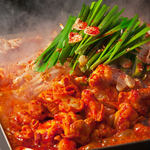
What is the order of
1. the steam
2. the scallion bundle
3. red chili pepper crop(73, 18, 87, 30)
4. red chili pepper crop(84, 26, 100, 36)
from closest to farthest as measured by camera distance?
the scallion bundle → red chili pepper crop(84, 26, 100, 36) → red chili pepper crop(73, 18, 87, 30) → the steam

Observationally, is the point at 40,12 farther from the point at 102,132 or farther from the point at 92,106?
the point at 102,132

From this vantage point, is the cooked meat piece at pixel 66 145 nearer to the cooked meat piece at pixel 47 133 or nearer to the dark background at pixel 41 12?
the cooked meat piece at pixel 47 133

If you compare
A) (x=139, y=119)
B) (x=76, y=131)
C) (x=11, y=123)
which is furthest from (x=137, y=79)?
(x=11, y=123)

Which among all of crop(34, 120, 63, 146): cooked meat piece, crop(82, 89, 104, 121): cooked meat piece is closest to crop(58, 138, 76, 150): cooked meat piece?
crop(34, 120, 63, 146): cooked meat piece

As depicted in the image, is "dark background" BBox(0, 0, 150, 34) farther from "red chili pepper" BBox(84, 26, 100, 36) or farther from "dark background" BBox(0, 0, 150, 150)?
"red chili pepper" BBox(84, 26, 100, 36)

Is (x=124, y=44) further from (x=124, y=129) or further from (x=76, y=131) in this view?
(x=76, y=131)

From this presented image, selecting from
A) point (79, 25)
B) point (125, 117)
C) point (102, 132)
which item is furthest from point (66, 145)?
point (79, 25)
